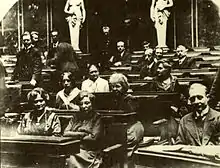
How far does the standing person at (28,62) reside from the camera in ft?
8.98

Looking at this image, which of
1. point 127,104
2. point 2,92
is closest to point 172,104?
point 127,104

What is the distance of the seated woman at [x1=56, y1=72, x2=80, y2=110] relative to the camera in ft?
8.71

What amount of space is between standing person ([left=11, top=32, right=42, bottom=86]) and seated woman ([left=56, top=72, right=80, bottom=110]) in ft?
0.58

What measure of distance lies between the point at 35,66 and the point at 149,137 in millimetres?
812

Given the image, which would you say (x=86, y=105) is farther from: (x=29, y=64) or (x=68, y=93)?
(x=29, y=64)

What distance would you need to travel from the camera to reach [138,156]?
99.4 inches

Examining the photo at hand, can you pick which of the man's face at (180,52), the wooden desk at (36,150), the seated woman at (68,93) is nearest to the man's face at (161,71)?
the man's face at (180,52)

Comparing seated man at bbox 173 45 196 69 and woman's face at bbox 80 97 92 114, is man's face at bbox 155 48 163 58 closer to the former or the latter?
seated man at bbox 173 45 196 69

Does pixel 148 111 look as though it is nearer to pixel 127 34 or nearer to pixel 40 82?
pixel 127 34

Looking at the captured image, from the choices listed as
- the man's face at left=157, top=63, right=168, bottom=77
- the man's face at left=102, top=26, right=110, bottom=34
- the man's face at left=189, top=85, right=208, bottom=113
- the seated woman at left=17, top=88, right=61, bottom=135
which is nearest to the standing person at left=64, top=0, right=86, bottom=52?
the man's face at left=102, top=26, right=110, bottom=34

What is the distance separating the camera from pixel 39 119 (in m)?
2.70

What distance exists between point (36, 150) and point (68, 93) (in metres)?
0.38

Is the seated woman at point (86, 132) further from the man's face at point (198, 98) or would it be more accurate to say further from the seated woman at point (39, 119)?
the man's face at point (198, 98)

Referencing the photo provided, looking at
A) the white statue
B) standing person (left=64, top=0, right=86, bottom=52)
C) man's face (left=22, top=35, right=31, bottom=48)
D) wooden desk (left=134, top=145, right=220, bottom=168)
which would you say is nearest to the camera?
wooden desk (left=134, top=145, right=220, bottom=168)
